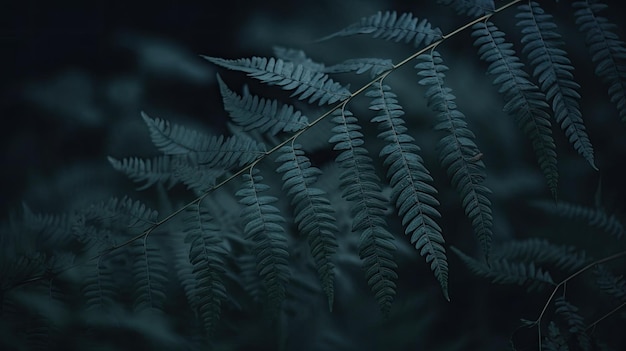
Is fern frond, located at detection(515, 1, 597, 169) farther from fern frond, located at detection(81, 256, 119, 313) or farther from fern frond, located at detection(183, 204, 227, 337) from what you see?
fern frond, located at detection(81, 256, 119, 313)

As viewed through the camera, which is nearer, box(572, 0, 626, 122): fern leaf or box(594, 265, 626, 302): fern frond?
box(572, 0, 626, 122): fern leaf

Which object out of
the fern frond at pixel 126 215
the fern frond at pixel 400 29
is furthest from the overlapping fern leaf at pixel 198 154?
the fern frond at pixel 400 29

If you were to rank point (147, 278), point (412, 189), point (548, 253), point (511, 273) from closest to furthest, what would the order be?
point (412, 189) < point (147, 278) < point (511, 273) < point (548, 253)

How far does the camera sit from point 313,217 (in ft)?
3.10

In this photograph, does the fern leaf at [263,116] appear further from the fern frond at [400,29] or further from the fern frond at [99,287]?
the fern frond at [99,287]

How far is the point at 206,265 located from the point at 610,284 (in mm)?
843

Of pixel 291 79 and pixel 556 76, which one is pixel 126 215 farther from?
pixel 556 76

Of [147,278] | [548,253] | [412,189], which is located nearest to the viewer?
[412,189]

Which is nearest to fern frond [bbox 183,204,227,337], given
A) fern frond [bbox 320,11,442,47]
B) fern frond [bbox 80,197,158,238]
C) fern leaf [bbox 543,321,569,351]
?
fern frond [bbox 80,197,158,238]

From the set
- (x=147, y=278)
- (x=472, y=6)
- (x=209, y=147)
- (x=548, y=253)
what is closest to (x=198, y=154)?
(x=209, y=147)

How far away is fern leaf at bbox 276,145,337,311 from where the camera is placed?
92cm

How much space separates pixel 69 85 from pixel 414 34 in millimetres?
1544

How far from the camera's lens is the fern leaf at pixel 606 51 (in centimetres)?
96

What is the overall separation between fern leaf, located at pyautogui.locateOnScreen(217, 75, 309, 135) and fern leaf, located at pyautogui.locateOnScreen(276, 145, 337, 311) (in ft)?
0.26
